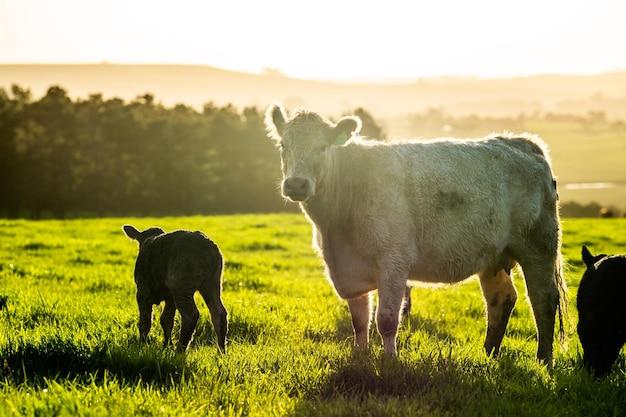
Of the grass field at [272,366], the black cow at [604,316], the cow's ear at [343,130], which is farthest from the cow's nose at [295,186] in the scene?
the black cow at [604,316]

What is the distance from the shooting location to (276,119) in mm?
8406

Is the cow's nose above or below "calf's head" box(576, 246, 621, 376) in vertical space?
above

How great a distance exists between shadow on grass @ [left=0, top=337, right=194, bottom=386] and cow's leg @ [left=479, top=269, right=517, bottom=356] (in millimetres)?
4129

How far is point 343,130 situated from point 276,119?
0.89 metres

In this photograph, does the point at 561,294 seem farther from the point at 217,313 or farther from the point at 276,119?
the point at 217,313

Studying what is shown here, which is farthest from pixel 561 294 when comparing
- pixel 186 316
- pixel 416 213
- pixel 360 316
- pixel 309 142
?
pixel 186 316

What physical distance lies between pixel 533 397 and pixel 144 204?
162ft

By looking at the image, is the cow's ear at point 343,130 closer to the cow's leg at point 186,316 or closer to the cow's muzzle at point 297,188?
the cow's muzzle at point 297,188

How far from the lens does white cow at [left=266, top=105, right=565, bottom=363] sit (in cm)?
782

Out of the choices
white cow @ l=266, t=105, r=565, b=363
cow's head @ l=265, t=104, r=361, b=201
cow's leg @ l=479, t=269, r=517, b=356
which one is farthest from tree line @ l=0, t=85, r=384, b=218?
cow's head @ l=265, t=104, r=361, b=201

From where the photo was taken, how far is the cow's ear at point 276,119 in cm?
838

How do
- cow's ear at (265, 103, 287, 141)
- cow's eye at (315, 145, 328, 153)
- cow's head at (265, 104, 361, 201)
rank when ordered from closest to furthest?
1. cow's head at (265, 104, 361, 201)
2. cow's eye at (315, 145, 328, 153)
3. cow's ear at (265, 103, 287, 141)

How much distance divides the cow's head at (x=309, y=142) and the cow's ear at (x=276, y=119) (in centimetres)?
19

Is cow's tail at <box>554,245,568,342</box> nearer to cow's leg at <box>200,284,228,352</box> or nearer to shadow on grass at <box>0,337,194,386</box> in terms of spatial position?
cow's leg at <box>200,284,228,352</box>
